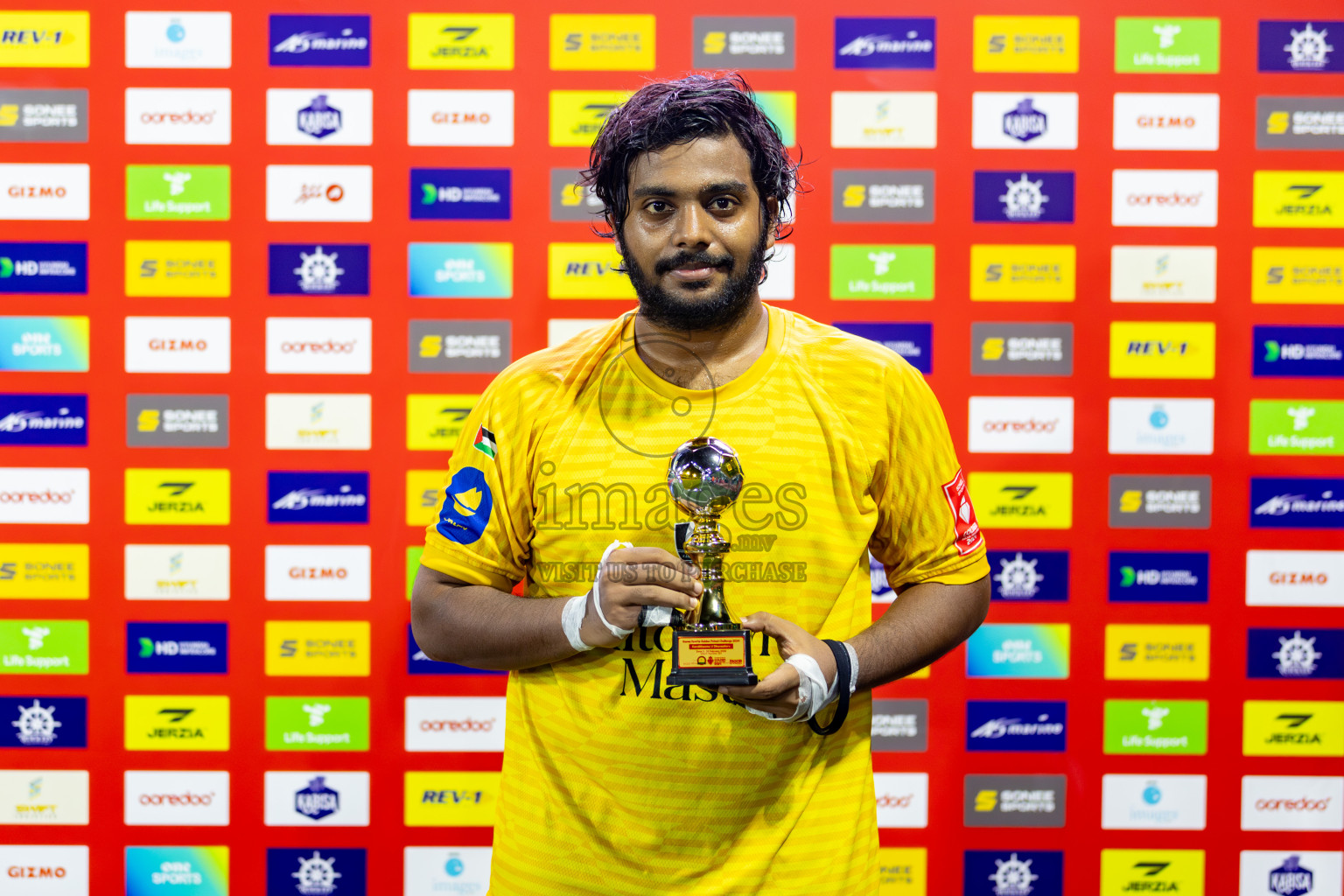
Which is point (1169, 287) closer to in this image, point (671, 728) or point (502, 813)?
point (671, 728)

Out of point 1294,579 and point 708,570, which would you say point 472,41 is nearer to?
point 708,570

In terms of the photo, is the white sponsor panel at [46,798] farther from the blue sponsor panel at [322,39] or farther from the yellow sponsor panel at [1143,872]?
the yellow sponsor panel at [1143,872]

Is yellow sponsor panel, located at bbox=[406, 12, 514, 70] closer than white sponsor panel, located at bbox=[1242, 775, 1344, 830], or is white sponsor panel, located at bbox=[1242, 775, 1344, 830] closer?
yellow sponsor panel, located at bbox=[406, 12, 514, 70]

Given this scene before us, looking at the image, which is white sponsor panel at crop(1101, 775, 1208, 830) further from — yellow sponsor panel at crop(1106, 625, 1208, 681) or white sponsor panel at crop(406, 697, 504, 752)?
white sponsor panel at crop(406, 697, 504, 752)

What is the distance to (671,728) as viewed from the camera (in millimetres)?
1231

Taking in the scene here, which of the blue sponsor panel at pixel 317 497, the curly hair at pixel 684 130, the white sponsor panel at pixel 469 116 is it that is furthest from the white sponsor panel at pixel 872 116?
the blue sponsor panel at pixel 317 497

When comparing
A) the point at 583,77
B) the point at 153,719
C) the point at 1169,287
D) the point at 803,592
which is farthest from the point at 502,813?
the point at 1169,287

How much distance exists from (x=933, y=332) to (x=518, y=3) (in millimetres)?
1300

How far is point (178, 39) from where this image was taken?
2.31m

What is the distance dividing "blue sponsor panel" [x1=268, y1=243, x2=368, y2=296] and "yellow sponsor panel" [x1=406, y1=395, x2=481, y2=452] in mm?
306

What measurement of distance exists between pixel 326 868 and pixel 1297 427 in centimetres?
270

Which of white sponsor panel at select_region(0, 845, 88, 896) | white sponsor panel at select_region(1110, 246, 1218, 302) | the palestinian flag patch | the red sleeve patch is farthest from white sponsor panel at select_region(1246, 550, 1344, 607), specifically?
white sponsor panel at select_region(0, 845, 88, 896)

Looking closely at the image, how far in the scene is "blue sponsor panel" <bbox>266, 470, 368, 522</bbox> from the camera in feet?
7.68

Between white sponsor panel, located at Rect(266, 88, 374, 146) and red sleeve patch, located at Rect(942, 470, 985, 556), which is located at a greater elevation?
white sponsor panel, located at Rect(266, 88, 374, 146)
